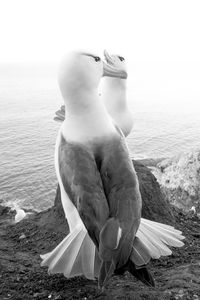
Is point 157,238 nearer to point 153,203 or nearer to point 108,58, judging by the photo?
point 153,203

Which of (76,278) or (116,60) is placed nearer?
(76,278)

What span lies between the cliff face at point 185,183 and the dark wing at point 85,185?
7.97 m

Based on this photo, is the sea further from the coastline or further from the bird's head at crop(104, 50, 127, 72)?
the bird's head at crop(104, 50, 127, 72)

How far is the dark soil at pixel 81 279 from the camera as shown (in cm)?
468

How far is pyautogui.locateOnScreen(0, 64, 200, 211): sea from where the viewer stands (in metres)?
17.6

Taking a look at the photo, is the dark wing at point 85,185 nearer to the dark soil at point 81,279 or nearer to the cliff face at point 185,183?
the dark soil at point 81,279

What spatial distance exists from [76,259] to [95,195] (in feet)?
2.30

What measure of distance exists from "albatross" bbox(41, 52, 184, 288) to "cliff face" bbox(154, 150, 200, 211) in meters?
7.45

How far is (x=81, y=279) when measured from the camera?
17.0 feet

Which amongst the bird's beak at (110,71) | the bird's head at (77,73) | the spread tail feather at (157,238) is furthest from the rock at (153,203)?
the bird's head at (77,73)

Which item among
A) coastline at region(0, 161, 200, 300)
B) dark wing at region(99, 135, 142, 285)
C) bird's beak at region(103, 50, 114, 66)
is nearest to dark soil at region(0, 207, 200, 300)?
coastline at region(0, 161, 200, 300)

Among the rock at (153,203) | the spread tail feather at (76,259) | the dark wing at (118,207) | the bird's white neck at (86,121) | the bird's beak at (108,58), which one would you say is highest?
the bird's beak at (108,58)

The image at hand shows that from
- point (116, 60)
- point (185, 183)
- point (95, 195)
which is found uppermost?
point (116, 60)

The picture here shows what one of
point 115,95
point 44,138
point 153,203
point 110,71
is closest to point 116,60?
point 115,95
